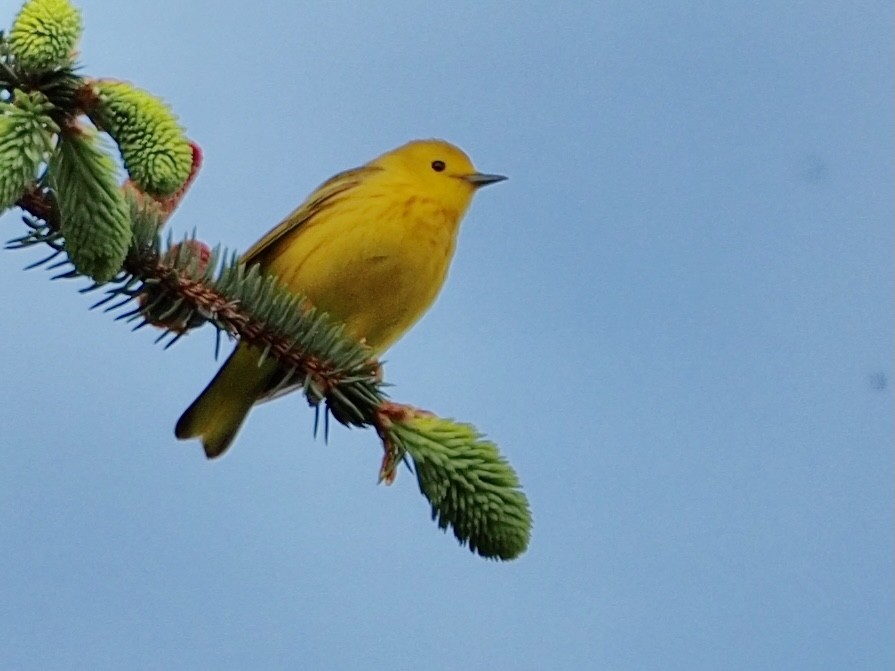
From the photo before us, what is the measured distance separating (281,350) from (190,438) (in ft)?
5.04

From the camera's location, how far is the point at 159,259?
179cm

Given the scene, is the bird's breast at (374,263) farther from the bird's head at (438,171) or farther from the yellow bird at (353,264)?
the bird's head at (438,171)

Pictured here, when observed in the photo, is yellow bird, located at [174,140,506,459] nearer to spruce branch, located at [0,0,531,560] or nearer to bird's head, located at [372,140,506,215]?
bird's head, located at [372,140,506,215]

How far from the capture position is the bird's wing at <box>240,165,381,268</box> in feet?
11.3

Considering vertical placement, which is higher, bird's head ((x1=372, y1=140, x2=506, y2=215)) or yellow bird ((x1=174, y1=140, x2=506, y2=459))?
bird's head ((x1=372, y1=140, x2=506, y2=215))

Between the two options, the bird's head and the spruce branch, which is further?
the bird's head

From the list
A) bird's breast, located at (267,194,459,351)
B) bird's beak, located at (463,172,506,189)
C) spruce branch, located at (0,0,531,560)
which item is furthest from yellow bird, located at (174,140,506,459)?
spruce branch, located at (0,0,531,560)

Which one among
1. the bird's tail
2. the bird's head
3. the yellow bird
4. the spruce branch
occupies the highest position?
the bird's head

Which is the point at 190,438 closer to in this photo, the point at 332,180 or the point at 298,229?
the point at 298,229

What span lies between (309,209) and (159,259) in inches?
70.6

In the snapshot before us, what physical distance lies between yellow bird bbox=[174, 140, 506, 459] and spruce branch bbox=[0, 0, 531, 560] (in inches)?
37.4

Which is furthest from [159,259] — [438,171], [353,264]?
[438,171]

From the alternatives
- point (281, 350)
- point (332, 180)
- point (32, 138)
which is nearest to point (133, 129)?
point (32, 138)

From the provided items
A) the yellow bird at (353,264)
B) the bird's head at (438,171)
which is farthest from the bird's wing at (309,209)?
the bird's head at (438,171)
